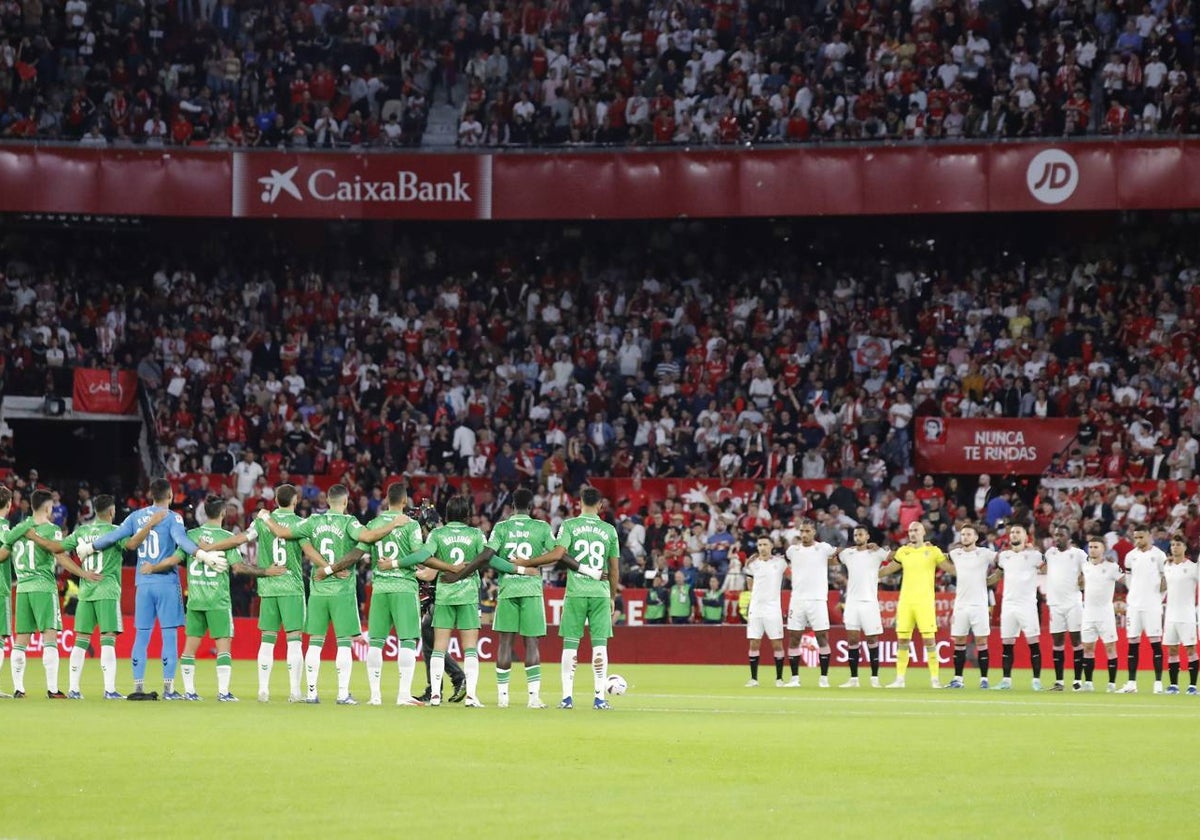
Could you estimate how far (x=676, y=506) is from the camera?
3491 centimetres

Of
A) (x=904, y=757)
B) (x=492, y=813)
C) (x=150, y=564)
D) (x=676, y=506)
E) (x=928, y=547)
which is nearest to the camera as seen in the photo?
(x=492, y=813)

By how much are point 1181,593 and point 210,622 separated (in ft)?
44.2

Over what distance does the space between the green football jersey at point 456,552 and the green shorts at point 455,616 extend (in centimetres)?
6

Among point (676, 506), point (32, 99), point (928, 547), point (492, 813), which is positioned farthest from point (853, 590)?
point (32, 99)

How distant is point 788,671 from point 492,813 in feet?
65.2

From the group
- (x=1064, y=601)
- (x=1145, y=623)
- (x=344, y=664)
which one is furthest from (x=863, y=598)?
(x=344, y=664)

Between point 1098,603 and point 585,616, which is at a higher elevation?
point 585,616

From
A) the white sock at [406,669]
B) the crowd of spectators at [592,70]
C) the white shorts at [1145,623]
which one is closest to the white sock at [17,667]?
the white sock at [406,669]

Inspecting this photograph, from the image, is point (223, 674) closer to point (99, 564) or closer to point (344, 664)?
point (344, 664)

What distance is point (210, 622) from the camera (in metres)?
20.4

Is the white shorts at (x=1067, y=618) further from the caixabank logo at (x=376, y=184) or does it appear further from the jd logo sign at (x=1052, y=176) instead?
the caixabank logo at (x=376, y=184)

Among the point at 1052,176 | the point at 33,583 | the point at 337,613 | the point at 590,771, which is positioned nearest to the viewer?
the point at 590,771

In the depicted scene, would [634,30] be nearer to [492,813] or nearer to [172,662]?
[172,662]

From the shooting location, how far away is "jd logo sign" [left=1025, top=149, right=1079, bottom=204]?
126 feet
